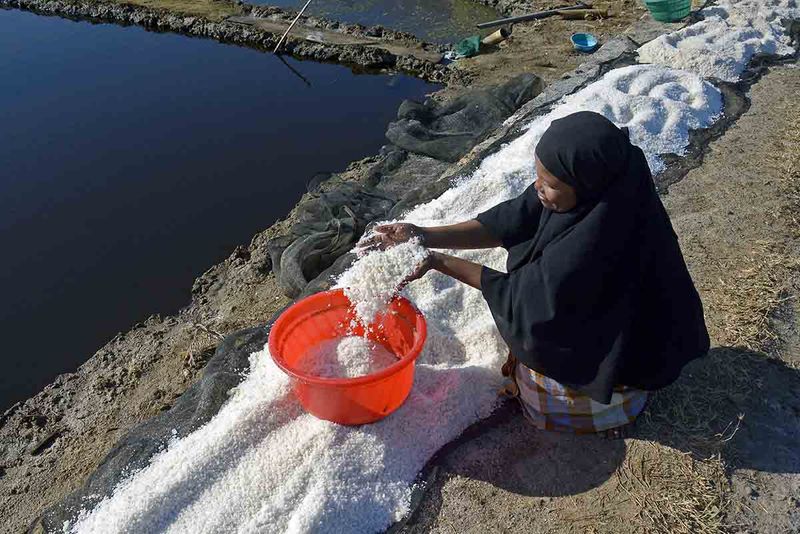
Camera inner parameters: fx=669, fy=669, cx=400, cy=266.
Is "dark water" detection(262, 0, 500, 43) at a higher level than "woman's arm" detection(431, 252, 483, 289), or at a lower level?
Result: lower

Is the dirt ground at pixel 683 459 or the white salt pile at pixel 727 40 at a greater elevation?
the dirt ground at pixel 683 459

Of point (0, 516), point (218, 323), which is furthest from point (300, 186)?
point (0, 516)

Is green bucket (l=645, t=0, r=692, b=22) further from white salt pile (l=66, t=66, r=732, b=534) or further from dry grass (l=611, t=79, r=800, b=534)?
white salt pile (l=66, t=66, r=732, b=534)

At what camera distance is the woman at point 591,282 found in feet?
5.95

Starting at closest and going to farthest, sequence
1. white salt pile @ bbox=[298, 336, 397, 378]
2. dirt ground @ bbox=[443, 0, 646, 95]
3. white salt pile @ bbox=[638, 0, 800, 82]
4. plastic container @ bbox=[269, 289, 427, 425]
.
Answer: plastic container @ bbox=[269, 289, 427, 425] → white salt pile @ bbox=[298, 336, 397, 378] → white salt pile @ bbox=[638, 0, 800, 82] → dirt ground @ bbox=[443, 0, 646, 95]

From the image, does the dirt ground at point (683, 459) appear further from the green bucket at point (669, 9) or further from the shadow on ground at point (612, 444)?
the green bucket at point (669, 9)

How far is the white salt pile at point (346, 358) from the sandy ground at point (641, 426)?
1.36 feet

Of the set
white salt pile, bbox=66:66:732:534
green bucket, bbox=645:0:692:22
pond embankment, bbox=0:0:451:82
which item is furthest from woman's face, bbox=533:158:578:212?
pond embankment, bbox=0:0:451:82

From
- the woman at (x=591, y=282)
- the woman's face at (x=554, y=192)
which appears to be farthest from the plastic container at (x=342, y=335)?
the woman's face at (x=554, y=192)

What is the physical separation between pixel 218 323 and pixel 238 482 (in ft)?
7.17

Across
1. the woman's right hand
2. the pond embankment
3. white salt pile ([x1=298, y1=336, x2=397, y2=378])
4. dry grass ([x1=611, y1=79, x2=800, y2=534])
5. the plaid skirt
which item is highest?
the woman's right hand

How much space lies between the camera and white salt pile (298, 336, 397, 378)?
2422 mm

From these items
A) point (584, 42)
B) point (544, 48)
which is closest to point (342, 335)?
point (584, 42)

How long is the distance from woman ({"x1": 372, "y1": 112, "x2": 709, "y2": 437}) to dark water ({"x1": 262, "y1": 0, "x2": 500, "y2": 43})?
7.35 metres
